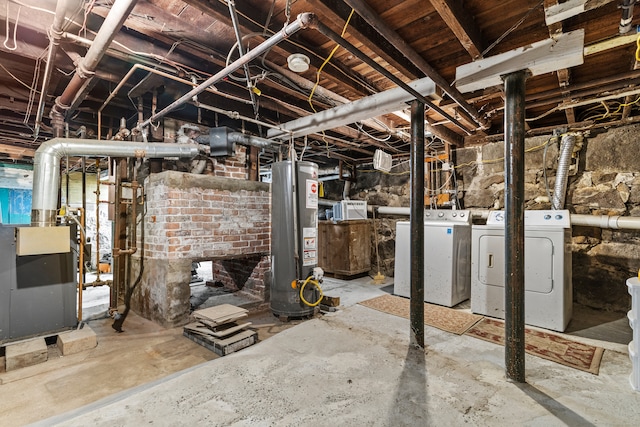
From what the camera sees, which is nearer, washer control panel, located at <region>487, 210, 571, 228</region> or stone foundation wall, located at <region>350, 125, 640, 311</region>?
washer control panel, located at <region>487, 210, 571, 228</region>

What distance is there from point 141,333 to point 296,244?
167cm

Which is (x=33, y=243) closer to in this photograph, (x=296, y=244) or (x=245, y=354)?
(x=245, y=354)

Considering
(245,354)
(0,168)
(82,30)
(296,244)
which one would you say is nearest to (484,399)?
(245,354)

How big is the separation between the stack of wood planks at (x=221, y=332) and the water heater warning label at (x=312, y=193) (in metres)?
1.27

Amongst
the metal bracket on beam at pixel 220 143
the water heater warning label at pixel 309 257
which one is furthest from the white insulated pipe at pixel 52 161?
the water heater warning label at pixel 309 257

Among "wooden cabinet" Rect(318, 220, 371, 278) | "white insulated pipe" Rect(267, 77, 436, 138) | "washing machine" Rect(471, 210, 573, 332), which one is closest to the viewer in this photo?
"white insulated pipe" Rect(267, 77, 436, 138)

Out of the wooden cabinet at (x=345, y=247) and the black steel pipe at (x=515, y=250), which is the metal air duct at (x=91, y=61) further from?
the wooden cabinet at (x=345, y=247)

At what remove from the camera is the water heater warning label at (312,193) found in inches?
120

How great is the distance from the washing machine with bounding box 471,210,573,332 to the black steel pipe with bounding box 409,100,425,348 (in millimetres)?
1206

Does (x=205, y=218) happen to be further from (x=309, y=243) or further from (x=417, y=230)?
(x=417, y=230)

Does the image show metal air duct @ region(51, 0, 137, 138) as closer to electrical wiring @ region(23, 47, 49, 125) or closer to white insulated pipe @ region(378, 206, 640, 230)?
electrical wiring @ region(23, 47, 49, 125)

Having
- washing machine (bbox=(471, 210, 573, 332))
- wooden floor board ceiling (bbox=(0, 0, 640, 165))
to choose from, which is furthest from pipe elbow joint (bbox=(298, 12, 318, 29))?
washing machine (bbox=(471, 210, 573, 332))

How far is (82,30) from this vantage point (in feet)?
6.18

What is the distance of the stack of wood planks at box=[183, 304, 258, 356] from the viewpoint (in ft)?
7.43
